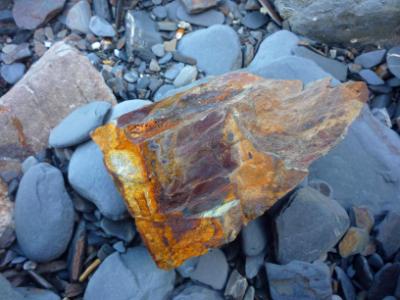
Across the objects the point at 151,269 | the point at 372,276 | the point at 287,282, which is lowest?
the point at 372,276

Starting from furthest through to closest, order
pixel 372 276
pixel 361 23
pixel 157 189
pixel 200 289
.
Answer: pixel 361 23 < pixel 372 276 < pixel 200 289 < pixel 157 189

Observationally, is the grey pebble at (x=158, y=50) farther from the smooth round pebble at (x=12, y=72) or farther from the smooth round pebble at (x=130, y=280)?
the smooth round pebble at (x=130, y=280)

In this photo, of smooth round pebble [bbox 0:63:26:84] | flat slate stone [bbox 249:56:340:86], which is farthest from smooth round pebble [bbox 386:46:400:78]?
smooth round pebble [bbox 0:63:26:84]

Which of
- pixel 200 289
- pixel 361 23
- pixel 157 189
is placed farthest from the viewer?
pixel 361 23

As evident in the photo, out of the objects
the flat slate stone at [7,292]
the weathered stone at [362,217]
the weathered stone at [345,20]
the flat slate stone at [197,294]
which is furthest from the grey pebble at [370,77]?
the flat slate stone at [7,292]

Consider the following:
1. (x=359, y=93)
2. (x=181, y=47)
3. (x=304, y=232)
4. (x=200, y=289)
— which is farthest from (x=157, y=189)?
(x=181, y=47)

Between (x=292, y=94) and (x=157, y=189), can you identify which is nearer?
(x=157, y=189)

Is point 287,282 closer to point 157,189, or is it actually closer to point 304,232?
point 304,232
